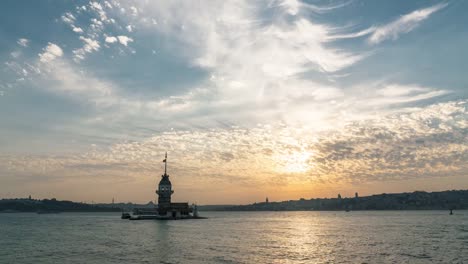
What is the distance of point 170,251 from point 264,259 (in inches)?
627

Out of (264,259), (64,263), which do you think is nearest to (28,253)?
(64,263)

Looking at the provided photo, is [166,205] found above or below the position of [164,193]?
below

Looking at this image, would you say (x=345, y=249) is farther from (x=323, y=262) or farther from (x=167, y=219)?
(x=167, y=219)

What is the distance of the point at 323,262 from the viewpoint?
5612 cm

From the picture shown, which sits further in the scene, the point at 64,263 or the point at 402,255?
the point at 402,255

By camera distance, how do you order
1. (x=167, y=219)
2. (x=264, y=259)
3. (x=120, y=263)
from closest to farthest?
1. (x=120, y=263)
2. (x=264, y=259)
3. (x=167, y=219)

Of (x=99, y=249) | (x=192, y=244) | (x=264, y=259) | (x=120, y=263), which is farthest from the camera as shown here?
(x=192, y=244)

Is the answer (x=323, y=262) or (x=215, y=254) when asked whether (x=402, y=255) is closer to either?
(x=323, y=262)

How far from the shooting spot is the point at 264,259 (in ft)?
190

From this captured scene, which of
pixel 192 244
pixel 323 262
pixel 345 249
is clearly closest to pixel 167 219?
pixel 192 244

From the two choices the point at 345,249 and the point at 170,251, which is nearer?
the point at 170,251

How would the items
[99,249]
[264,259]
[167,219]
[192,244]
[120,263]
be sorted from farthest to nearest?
[167,219]
[192,244]
[99,249]
[264,259]
[120,263]

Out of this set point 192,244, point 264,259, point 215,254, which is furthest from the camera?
point 192,244

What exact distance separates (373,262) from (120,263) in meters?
32.2
